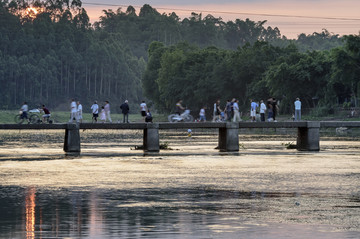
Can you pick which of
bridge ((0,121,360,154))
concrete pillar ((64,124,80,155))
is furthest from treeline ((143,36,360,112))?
concrete pillar ((64,124,80,155))

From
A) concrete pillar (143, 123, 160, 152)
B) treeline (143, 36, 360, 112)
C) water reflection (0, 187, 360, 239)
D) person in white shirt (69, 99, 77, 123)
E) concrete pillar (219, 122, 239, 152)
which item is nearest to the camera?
water reflection (0, 187, 360, 239)

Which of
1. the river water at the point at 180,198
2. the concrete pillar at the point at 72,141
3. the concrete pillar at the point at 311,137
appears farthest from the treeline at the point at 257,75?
the river water at the point at 180,198

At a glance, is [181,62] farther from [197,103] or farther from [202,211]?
[202,211]

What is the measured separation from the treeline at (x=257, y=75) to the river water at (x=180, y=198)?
67283 millimetres

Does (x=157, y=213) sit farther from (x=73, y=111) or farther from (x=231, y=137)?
(x=73, y=111)

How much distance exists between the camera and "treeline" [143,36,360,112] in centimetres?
10625

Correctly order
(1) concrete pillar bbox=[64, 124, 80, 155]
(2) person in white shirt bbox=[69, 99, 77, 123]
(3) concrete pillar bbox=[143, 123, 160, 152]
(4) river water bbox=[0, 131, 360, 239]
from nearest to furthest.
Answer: (4) river water bbox=[0, 131, 360, 239] → (1) concrete pillar bbox=[64, 124, 80, 155] → (3) concrete pillar bbox=[143, 123, 160, 152] → (2) person in white shirt bbox=[69, 99, 77, 123]

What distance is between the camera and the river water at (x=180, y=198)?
1780cm

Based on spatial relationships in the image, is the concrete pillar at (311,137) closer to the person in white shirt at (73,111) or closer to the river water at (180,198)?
the river water at (180,198)

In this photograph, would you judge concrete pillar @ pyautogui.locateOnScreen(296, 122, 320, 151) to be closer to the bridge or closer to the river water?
the bridge

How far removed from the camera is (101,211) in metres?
20.9

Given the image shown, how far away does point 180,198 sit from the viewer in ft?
78.4

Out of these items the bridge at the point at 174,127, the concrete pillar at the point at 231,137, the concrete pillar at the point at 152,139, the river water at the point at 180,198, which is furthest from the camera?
the concrete pillar at the point at 231,137

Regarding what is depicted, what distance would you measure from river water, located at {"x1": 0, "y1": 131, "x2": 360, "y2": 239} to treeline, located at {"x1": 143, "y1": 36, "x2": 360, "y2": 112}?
67.3 metres
